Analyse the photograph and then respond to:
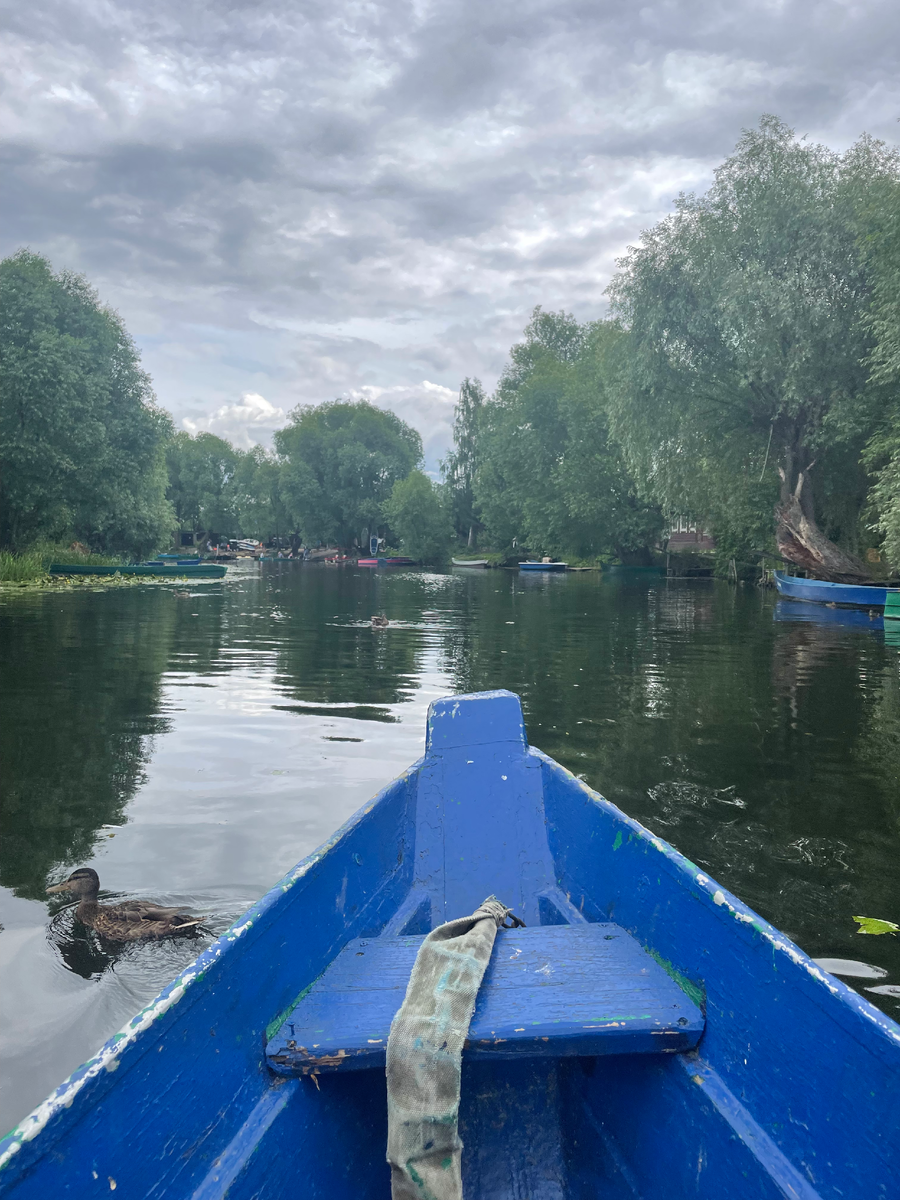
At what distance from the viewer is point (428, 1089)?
192cm

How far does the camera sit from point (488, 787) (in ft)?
13.0

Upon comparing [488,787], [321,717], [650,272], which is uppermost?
[650,272]

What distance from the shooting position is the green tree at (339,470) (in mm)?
77188

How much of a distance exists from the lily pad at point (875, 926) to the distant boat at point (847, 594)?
57.8 ft

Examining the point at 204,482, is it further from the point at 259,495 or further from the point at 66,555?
the point at 66,555

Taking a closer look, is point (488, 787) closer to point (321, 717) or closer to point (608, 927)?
point (608, 927)

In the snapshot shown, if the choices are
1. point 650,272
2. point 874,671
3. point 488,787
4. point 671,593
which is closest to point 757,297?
point 650,272

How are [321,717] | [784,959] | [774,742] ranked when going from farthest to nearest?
[321,717] < [774,742] < [784,959]

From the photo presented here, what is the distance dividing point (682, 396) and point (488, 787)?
26674mm

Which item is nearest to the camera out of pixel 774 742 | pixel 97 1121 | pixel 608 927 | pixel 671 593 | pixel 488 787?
pixel 97 1121

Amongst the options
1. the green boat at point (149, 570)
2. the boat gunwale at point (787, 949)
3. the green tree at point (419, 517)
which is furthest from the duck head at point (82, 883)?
the green tree at point (419, 517)

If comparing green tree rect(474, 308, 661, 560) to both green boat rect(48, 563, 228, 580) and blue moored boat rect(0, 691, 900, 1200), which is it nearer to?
green boat rect(48, 563, 228, 580)

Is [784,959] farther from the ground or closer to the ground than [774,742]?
farther from the ground

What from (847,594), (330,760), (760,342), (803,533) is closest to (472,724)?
(330,760)
